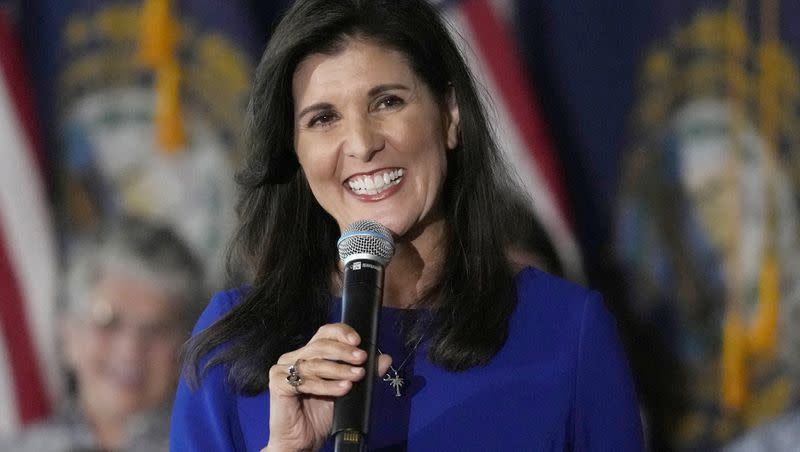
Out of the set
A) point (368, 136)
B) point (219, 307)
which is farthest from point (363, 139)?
point (219, 307)

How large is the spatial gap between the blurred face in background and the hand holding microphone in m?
2.10

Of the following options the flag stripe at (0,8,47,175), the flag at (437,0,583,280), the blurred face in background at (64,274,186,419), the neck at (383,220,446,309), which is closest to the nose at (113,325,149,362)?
the blurred face in background at (64,274,186,419)

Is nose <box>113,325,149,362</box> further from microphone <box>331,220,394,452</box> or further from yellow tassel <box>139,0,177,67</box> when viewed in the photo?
microphone <box>331,220,394,452</box>

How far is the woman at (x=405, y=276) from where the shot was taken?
1.88m

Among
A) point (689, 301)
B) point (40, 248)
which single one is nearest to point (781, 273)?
point (689, 301)

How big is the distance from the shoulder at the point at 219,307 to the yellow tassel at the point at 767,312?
1.88 metres

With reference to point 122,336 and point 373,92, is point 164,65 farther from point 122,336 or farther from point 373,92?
point 373,92

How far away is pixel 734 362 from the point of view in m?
3.49

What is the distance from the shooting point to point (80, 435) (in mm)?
3668

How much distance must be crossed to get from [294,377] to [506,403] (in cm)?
40

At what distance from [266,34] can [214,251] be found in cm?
70

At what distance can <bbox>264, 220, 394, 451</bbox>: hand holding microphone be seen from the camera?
1.48 metres

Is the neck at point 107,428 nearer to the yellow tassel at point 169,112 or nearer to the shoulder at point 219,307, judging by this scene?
the yellow tassel at point 169,112

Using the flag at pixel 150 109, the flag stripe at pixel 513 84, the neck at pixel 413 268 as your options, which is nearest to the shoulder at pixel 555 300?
the neck at pixel 413 268
